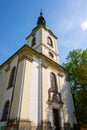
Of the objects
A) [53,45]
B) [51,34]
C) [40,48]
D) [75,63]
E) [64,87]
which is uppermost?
[51,34]

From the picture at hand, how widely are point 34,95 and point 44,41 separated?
9470 mm

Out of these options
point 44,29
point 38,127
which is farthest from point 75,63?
point 38,127

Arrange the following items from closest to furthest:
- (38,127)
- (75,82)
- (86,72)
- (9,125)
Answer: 1. (9,125)
2. (38,127)
3. (86,72)
4. (75,82)

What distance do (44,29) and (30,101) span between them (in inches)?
522

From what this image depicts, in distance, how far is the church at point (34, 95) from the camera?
32.2ft

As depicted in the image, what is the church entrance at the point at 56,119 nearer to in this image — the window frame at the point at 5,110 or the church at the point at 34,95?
the church at the point at 34,95

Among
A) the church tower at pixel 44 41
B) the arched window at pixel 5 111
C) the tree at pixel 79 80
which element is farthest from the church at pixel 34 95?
the tree at pixel 79 80

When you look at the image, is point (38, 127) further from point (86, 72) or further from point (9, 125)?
point (86, 72)

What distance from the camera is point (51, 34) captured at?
21.3 meters

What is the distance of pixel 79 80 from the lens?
56.4 feet

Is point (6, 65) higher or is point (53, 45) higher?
point (53, 45)

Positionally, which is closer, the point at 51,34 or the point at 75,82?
the point at 75,82

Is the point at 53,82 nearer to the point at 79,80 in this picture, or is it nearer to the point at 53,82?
the point at 53,82

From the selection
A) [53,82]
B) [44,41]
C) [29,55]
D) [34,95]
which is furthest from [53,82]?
[44,41]
